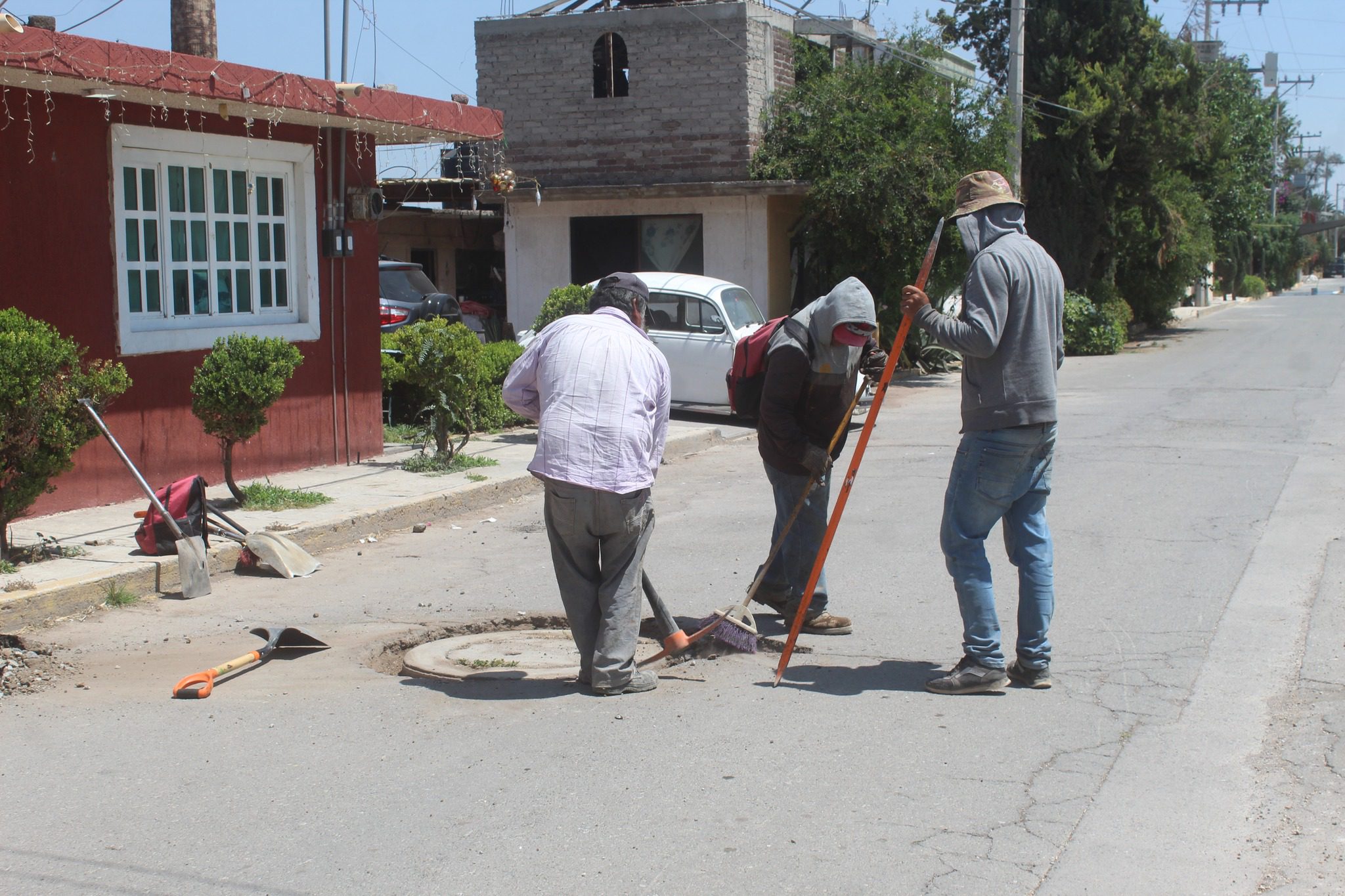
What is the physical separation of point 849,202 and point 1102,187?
11138 millimetres

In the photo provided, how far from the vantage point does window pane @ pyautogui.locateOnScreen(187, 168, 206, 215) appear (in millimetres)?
9680

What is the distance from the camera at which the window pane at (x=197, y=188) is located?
9680mm

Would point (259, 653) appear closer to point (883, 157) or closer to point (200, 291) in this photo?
point (200, 291)

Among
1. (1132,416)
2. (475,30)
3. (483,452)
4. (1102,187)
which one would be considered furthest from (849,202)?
(1102,187)

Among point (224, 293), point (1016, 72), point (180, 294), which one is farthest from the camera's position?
point (1016, 72)

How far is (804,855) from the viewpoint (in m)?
3.71

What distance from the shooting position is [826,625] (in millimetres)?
6105

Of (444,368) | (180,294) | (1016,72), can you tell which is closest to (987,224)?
(444,368)

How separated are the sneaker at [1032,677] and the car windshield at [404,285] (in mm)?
13855

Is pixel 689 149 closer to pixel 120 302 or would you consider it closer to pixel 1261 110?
pixel 120 302

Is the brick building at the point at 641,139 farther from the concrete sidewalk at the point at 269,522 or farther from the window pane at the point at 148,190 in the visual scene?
the window pane at the point at 148,190

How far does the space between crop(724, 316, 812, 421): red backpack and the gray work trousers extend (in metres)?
1.04

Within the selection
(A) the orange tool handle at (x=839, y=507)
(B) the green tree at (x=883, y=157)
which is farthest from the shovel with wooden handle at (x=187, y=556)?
(B) the green tree at (x=883, y=157)

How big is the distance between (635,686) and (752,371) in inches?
65.0
